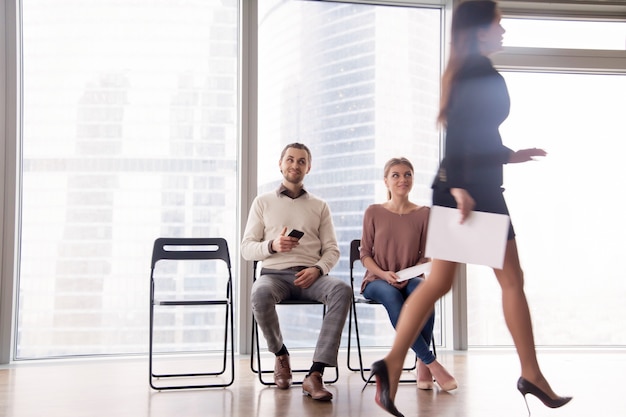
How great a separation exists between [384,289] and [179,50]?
7.07ft

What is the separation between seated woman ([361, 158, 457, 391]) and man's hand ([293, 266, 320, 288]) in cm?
28

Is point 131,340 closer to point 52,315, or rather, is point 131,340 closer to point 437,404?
point 52,315

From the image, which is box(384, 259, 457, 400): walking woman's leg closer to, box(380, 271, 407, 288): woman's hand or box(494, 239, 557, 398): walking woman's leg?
box(494, 239, 557, 398): walking woman's leg

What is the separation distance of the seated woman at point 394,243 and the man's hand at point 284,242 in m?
0.43

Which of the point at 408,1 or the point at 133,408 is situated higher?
the point at 408,1

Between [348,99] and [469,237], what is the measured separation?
7.68 ft

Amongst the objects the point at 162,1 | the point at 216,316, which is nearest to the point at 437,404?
the point at 216,316

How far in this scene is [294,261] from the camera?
3.29 metres

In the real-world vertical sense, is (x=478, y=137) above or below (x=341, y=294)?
above

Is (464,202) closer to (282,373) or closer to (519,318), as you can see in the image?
(519,318)

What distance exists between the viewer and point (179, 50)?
4176mm

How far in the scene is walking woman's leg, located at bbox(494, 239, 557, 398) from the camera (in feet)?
7.43

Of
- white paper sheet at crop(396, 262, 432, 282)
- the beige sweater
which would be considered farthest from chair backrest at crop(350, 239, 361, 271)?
white paper sheet at crop(396, 262, 432, 282)

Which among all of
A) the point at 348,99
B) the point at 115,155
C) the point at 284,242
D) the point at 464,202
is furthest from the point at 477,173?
the point at 115,155
